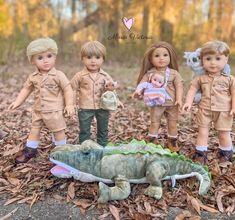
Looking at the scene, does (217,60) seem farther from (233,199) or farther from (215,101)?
(233,199)

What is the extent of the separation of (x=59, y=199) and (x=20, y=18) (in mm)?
8995

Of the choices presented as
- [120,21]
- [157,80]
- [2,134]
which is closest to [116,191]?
[157,80]

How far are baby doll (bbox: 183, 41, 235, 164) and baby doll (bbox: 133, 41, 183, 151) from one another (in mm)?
186

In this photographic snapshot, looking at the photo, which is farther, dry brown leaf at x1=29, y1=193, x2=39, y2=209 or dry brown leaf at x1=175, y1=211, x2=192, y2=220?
dry brown leaf at x1=29, y1=193, x2=39, y2=209

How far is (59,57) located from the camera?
10.8 meters

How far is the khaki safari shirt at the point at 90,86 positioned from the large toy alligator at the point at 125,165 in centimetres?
46

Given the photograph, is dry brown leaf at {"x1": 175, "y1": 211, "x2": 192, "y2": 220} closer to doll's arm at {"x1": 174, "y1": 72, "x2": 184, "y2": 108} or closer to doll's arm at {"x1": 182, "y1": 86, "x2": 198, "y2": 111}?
doll's arm at {"x1": 182, "y1": 86, "x2": 198, "y2": 111}

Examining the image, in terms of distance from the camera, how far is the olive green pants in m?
3.65

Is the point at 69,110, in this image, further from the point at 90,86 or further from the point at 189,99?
the point at 189,99

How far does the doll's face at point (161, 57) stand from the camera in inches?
142

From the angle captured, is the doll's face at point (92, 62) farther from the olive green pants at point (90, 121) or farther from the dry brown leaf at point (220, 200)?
the dry brown leaf at point (220, 200)

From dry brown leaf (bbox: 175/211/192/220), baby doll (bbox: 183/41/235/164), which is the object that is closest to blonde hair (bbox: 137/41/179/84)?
baby doll (bbox: 183/41/235/164)

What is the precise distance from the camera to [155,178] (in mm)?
3074

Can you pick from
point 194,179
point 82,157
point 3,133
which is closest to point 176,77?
point 194,179
